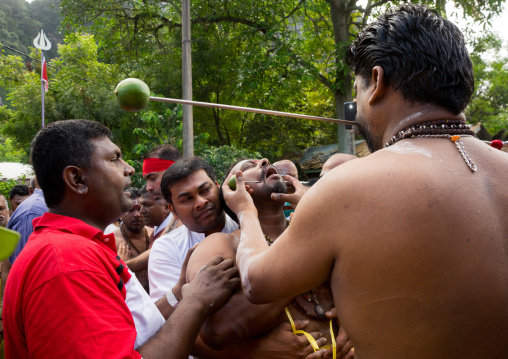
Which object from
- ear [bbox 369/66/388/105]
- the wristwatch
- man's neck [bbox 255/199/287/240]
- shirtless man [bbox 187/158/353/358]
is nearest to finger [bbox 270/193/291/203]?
man's neck [bbox 255/199/287/240]

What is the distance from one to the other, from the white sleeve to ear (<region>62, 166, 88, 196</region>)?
101cm

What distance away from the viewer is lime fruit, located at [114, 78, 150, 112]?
84.9 inches

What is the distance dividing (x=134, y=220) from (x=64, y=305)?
11.7 ft

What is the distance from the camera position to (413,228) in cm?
126

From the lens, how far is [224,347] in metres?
1.96

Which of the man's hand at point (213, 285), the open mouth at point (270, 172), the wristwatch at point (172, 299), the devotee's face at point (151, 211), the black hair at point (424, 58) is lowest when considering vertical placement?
the devotee's face at point (151, 211)

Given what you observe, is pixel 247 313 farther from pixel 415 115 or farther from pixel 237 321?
pixel 415 115

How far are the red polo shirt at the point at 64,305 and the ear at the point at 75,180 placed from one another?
31 centimetres

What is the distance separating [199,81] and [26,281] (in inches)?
620

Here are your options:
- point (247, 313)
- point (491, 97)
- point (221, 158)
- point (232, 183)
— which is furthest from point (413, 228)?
point (491, 97)

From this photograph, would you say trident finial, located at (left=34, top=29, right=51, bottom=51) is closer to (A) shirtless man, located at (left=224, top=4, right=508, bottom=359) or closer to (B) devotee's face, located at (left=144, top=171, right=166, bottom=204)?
(B) devotee's face, located at (left=144, top=171, right=166, bottom=204)

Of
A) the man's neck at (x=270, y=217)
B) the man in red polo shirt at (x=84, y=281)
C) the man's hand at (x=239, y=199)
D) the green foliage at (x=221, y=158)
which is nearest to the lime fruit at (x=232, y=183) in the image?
the man's hand at (x=239, y=199)

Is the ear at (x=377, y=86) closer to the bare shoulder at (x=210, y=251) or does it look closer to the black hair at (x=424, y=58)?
the black hair at (x=424, y=58)

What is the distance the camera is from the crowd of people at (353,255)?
49.6 inches
